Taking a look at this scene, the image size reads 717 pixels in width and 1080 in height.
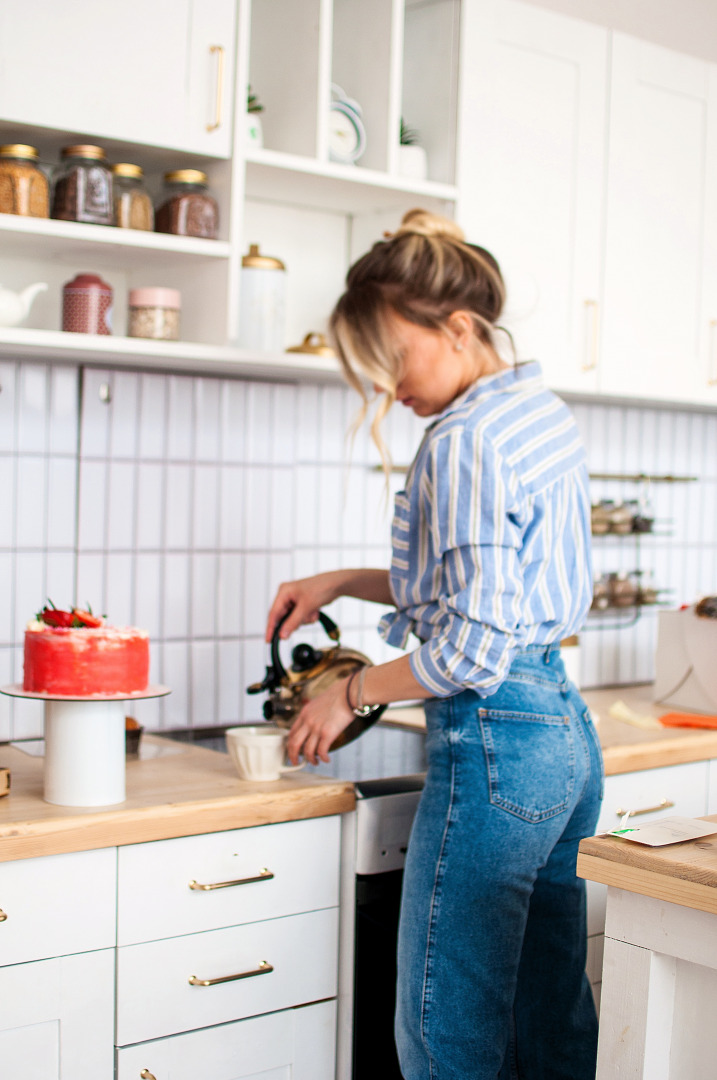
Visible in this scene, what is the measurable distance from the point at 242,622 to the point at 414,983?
97 cm

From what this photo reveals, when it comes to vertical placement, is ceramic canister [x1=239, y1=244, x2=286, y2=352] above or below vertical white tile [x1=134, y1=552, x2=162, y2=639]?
above

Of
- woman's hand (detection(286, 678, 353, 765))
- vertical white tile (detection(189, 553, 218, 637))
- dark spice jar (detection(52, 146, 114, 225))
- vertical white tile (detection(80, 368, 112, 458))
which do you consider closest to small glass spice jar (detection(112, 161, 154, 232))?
dark spice jar (detection(52, 146, 114, 225))

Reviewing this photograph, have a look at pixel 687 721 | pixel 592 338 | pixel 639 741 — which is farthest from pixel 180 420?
pixel 687 721

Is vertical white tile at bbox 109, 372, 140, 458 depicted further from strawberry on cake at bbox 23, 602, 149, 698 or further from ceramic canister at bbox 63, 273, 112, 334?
strawberry on cake at bbox 23, 602, 149, 698

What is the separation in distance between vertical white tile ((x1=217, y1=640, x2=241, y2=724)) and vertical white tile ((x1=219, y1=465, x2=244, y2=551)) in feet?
0.67

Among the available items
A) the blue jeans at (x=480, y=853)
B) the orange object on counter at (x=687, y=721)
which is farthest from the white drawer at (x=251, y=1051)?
the orange object on counter at (x=687, y=721)

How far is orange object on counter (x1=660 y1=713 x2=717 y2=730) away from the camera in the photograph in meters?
2.24

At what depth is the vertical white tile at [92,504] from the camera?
2.05m

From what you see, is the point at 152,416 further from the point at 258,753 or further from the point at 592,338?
the point at 592,338

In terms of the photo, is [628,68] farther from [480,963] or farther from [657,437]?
[480,963]

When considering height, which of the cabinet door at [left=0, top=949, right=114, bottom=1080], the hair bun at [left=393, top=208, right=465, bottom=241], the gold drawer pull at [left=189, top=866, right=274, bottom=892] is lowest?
the cabinet door at [left=0, top=949, right=114, bottom=1080]

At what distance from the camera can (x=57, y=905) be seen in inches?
55.7

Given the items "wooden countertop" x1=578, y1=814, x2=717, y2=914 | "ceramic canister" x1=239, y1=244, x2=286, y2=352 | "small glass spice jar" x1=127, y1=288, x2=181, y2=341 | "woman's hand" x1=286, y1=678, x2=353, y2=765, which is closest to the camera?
"wooden countertop" x1=578, y1=814, x2=717, y2=914

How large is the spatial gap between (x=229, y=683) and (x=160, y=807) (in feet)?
2.42
